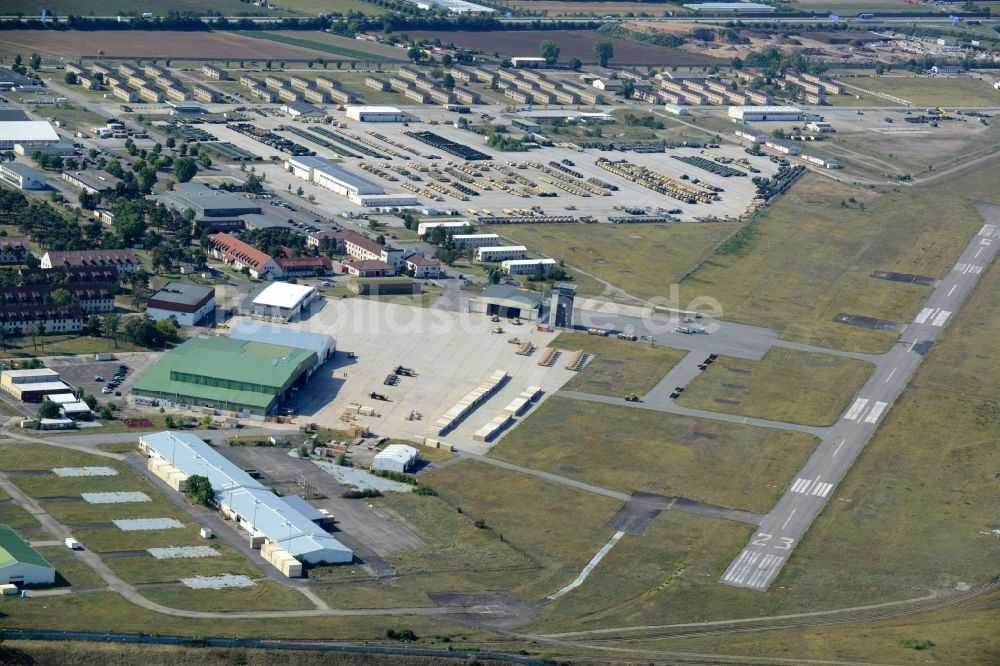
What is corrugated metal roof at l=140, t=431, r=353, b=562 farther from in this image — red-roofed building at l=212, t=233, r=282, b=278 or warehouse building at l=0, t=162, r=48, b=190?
warehouse building at l=0, t=162, r=48, b=190

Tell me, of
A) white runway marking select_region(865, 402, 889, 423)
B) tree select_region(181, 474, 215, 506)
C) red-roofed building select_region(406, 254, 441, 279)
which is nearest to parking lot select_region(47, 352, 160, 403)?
tree select_region(181, 474, 215, 506)

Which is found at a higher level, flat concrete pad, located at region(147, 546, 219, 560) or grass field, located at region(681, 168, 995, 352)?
grass field, located at region(681, 168, 995, 352)

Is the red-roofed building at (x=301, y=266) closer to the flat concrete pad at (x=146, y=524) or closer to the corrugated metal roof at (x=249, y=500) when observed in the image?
the corrugated metal roof at (x=249, y=500)

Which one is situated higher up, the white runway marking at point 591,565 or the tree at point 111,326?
the tree at point 111,326

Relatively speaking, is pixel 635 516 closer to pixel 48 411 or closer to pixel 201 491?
pixel 201 491

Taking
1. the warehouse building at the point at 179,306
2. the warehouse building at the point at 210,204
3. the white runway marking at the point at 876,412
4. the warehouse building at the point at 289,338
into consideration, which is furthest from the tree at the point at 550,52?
the white runway marking at the point at 876,412

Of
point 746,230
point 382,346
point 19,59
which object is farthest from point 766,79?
point 382,346
